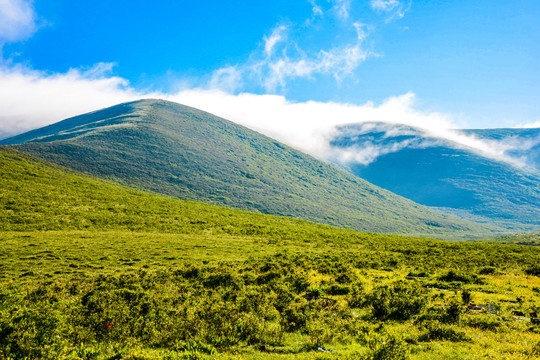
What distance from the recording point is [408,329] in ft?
44.1

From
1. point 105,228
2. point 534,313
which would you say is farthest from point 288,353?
point 105,228

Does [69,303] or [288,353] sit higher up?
[288,353]

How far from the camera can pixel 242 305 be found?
1617 cm

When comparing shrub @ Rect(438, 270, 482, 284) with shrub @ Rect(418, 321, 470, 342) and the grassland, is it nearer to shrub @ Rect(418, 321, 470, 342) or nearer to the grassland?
the grassland

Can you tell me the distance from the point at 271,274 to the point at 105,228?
38.3 m

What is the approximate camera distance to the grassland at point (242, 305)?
34.3ft

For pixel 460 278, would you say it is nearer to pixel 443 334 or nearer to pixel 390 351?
pixel 443 334

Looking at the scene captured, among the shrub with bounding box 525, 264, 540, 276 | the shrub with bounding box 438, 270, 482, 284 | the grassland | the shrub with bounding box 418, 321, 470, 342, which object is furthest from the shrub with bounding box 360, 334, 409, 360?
the shrub with bounding box 525, 264, 540, 276

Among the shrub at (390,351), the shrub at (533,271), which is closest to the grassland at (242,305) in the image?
the shrub at (390,351)

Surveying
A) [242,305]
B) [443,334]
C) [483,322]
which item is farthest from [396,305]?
[242,305]

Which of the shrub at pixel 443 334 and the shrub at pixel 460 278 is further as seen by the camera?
the shrub at pixel 460 278

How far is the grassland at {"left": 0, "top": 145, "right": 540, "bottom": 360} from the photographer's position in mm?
10445

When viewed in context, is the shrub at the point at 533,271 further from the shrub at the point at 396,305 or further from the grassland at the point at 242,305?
the shrub at the point at 396,305

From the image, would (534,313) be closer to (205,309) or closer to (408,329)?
(408,329)
